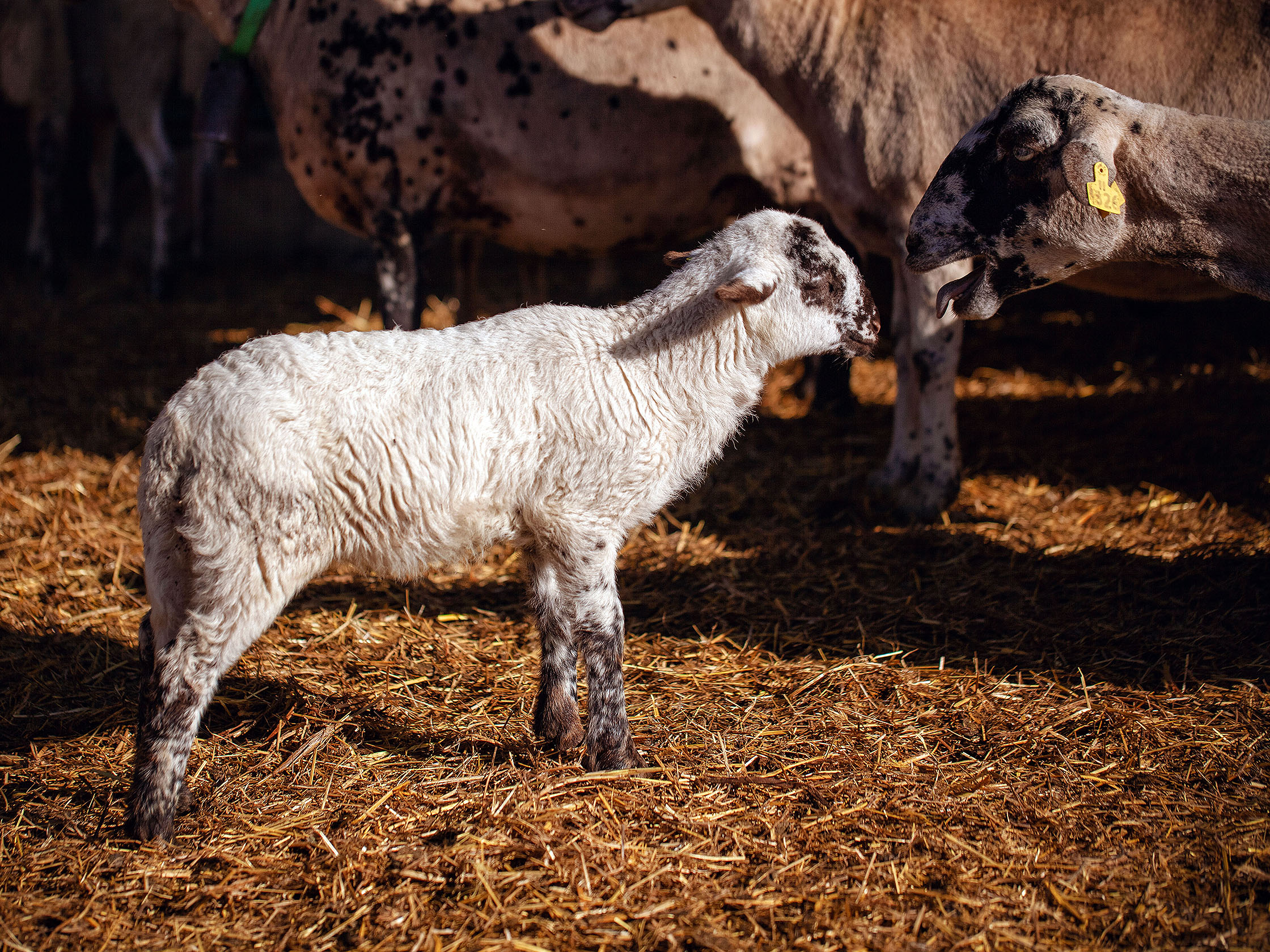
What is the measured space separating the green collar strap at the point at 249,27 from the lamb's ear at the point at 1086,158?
4.67m

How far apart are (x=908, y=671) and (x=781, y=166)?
3.37 m

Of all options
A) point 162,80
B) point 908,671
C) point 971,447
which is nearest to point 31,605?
point 908,671

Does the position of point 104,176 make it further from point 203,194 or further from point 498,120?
point 498,120

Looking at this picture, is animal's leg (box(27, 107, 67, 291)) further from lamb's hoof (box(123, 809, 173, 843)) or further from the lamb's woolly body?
lamb's hoof (box(123, 809, 173, 843))

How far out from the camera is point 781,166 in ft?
18.9

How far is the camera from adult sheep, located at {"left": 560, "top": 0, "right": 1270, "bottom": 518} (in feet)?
13.6

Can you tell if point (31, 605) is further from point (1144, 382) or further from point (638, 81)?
point (1144, 382)

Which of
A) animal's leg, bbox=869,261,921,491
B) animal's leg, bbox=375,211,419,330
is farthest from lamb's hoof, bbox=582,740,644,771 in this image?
animal's leg, bbox=375,211,419,330

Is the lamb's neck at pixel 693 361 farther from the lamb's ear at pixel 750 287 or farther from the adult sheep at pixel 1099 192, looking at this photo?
the adult sheep at pixel 1099 192

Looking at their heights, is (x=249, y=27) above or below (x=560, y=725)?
above

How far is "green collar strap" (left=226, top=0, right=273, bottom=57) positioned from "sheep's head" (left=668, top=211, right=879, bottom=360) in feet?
13.2

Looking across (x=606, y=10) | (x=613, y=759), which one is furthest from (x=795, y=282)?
(x=606, y=10)

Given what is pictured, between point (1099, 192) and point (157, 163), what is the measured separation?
30.3ft

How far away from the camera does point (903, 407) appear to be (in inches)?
199
